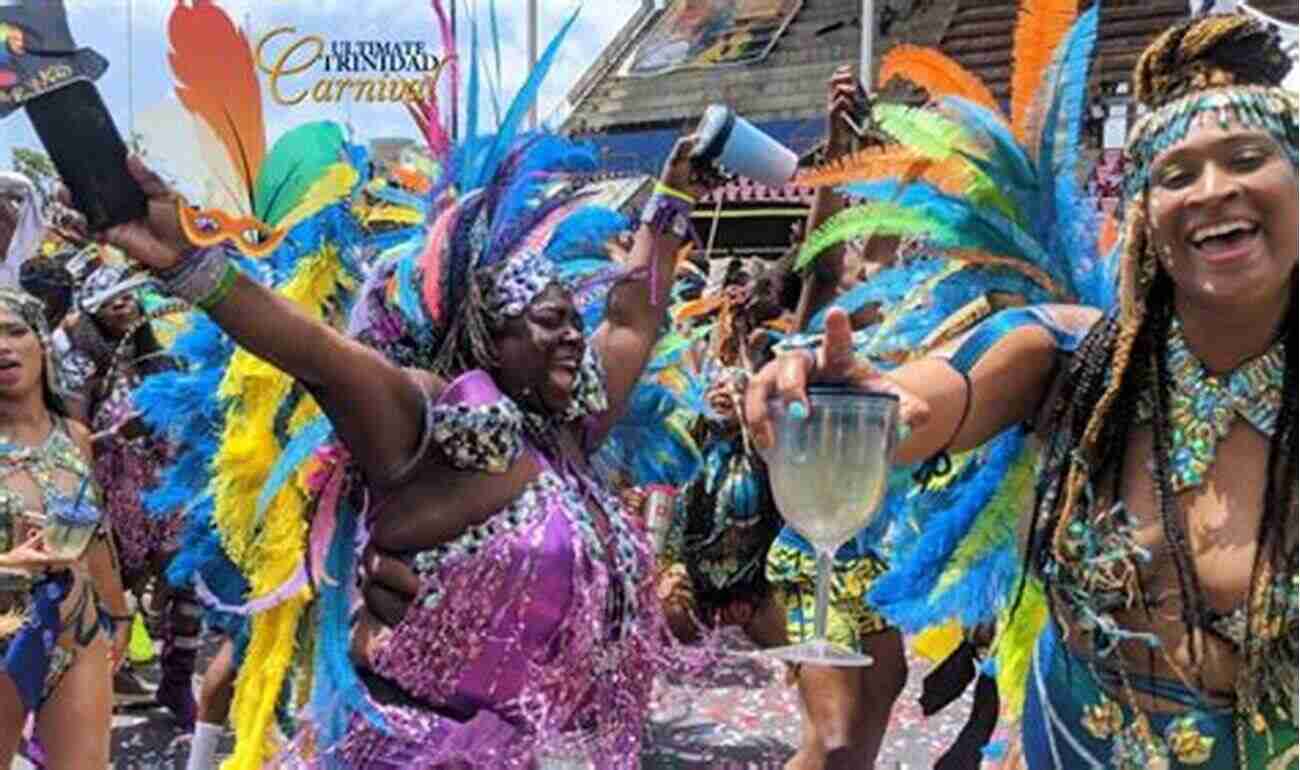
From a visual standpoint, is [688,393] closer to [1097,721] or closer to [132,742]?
[1097,721]

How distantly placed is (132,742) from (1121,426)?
453cm

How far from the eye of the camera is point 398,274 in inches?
113

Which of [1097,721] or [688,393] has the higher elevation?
[688,393]

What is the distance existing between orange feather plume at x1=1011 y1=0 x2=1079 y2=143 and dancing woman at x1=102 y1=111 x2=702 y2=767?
31.3 inches

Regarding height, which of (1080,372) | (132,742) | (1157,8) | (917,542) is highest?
(1157,8)

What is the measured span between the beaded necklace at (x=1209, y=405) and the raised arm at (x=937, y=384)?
0.60 feet

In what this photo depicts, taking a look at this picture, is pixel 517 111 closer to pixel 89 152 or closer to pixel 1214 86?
pixel 89 152

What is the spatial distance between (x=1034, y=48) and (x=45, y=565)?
7.80ft

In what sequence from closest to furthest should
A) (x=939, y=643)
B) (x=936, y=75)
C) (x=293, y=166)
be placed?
(x=936, y=75) → (x=293, y=166) → (x=939, y=643)

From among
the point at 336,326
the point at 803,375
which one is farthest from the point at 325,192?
the point at 803,375

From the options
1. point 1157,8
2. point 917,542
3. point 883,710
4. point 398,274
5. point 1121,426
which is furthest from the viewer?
point 1157,8

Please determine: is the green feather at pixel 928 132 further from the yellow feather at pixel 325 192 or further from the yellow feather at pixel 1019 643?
the yellow feather at pixel 325 192

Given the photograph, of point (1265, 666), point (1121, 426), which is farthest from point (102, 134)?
point (1265, 666)

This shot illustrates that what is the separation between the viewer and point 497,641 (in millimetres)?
2504
